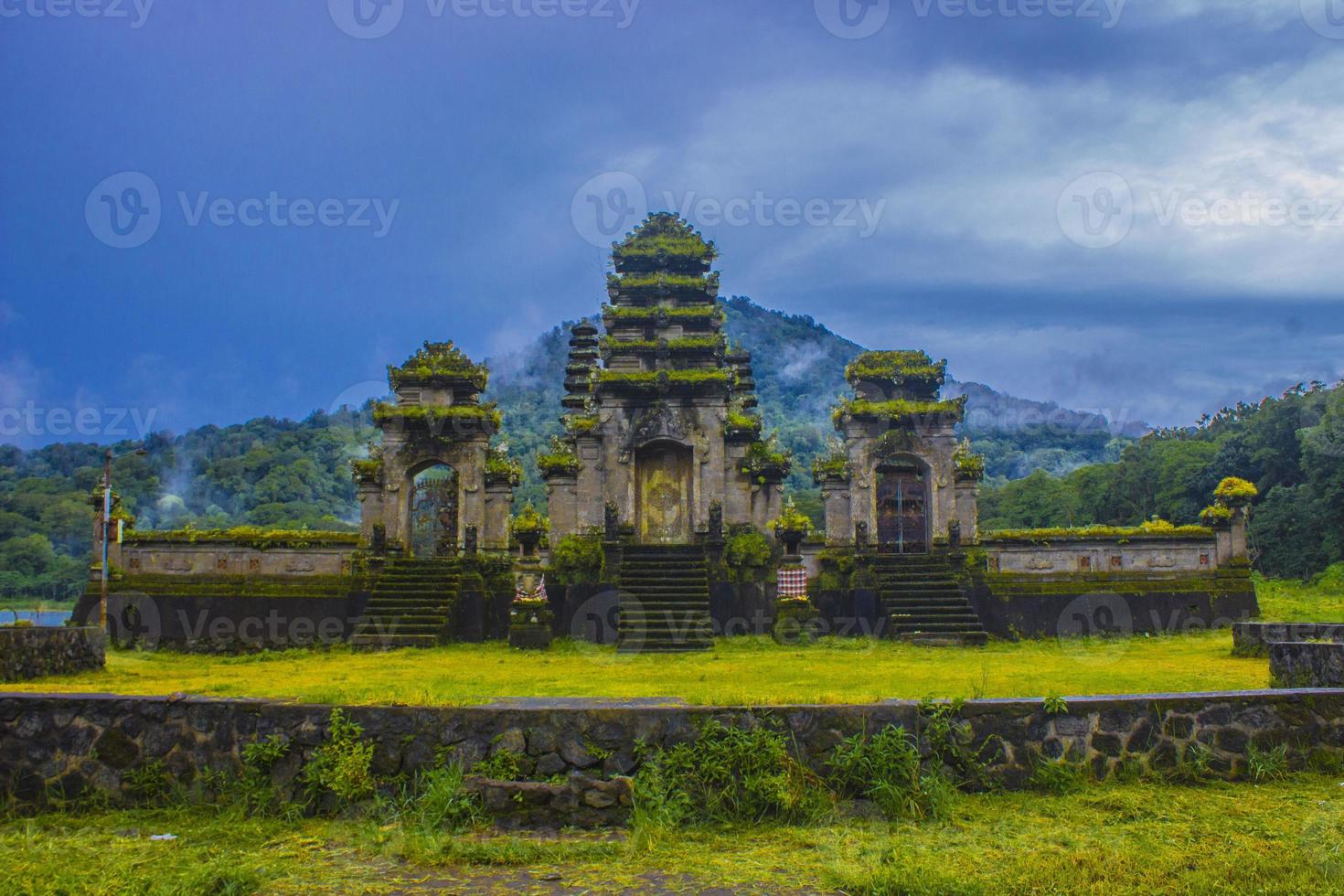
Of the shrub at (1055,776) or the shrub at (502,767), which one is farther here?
the shrub at (1055,776)

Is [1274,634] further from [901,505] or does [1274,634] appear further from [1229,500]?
[901,505]

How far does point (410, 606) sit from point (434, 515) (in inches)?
173

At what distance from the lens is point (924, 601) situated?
20.4 meters

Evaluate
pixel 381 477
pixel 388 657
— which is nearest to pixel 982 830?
pixel 388 657

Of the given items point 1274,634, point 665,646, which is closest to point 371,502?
point 665,646

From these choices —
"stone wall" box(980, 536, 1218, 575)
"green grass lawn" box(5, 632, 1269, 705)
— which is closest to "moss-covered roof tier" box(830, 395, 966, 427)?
"stone wall" box(980, 536, 1218, 575)

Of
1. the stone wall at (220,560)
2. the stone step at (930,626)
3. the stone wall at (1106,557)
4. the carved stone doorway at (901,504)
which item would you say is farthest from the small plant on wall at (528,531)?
the stone wall at (1106,557)

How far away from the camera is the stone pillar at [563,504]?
877 inches

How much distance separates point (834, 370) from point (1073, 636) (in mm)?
111050

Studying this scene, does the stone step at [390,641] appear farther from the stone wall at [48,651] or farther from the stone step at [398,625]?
the stone wall at [48,651]

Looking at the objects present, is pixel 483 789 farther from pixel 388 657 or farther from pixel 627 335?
pixel 627 335

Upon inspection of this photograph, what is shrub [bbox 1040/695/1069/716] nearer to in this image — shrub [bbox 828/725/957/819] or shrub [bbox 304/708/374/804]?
shrub [bbox 828/725/957/819]

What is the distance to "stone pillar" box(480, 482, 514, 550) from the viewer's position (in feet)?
76.8

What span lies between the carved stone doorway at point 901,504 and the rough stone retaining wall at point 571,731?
15.4 metres
